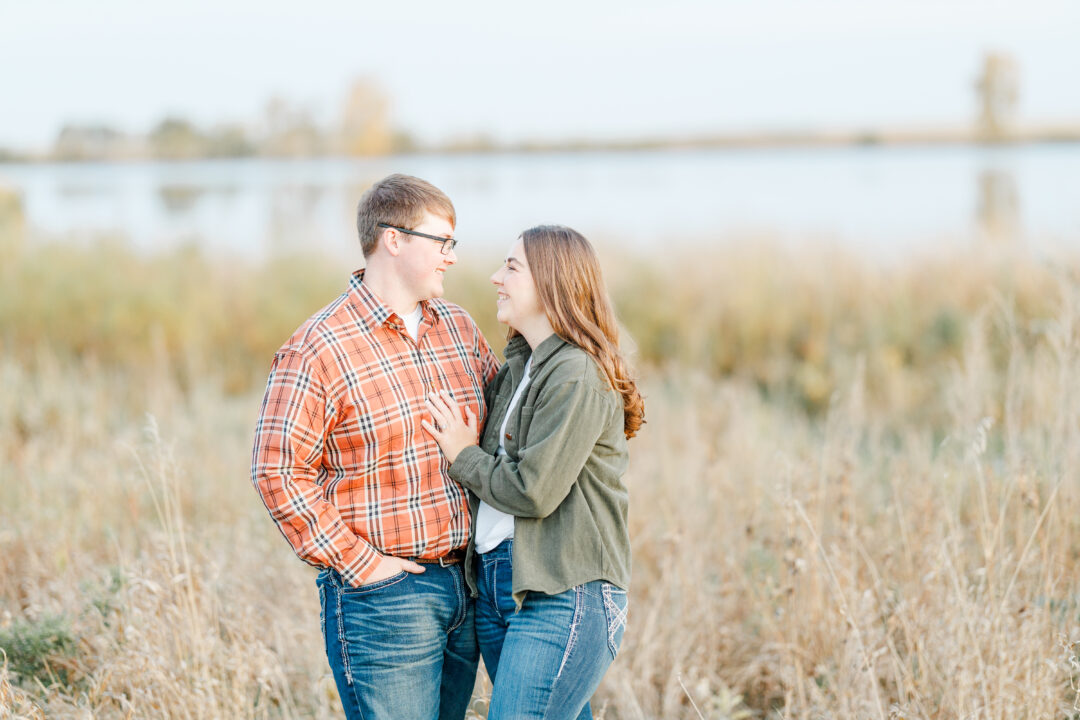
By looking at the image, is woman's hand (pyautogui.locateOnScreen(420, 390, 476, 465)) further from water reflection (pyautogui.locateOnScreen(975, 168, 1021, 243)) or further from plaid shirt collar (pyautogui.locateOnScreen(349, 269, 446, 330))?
water reflection (pyautogui.locateOnScreen(975, 168, 1021, 243))

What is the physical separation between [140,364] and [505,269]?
809cm

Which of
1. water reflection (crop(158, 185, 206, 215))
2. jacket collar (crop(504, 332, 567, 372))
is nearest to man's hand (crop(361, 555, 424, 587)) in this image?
jacket collar (crop(504, 332, 567, 372))

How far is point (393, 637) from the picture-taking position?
92.0 inches

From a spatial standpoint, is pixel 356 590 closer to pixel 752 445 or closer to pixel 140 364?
pixel 752 445

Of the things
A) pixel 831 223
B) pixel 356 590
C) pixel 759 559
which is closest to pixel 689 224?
pixel 831 223

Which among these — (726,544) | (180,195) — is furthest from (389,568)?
(180,195)

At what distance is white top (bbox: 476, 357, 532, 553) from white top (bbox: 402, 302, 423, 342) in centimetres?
31

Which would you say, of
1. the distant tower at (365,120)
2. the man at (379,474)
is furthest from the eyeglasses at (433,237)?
the distant tower at (365,120)

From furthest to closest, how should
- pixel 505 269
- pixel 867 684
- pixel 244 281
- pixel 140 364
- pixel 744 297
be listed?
pixel 244 281 → pixel 744 297 → pixel 140 364 → pixel 867 684 → pixel 505 269

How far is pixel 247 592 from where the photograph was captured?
403 centimetres

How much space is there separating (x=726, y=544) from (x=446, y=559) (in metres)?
2.24

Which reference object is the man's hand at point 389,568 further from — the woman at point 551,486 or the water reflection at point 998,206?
the water reflection at point 998,206

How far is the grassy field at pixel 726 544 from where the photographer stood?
10.1 ft

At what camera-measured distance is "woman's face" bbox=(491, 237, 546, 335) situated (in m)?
2.42
